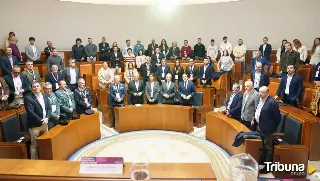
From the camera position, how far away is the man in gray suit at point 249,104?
4938 mm

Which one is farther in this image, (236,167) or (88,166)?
(88,166)

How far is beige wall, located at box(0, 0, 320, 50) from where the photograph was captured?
10.3 m

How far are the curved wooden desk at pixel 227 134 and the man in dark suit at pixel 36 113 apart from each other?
316 cm

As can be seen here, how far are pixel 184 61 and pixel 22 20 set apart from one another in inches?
232

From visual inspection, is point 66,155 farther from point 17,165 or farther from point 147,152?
point 17,165

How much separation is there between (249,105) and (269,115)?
2.09 ft

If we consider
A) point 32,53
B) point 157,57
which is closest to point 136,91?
point 157,57

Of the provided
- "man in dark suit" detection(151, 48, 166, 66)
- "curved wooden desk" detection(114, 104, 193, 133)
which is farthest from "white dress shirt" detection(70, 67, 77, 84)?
"man in dark suit" detection(151, 48, 166, 66)

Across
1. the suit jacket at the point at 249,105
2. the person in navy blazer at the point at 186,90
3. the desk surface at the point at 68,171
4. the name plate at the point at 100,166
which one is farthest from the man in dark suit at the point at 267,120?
the name plate at the point at 100,166

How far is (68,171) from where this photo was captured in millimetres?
2479

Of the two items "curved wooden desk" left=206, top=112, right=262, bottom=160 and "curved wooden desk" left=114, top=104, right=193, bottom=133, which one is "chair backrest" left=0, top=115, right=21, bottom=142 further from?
"curved wooden desk" left=206, top=112, right=262, bottom=160

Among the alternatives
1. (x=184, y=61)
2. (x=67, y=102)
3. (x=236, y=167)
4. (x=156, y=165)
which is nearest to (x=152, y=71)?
(x=184, y=61)

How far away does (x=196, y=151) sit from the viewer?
5.48 meters

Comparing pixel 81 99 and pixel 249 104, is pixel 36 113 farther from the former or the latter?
pixel 249 104
